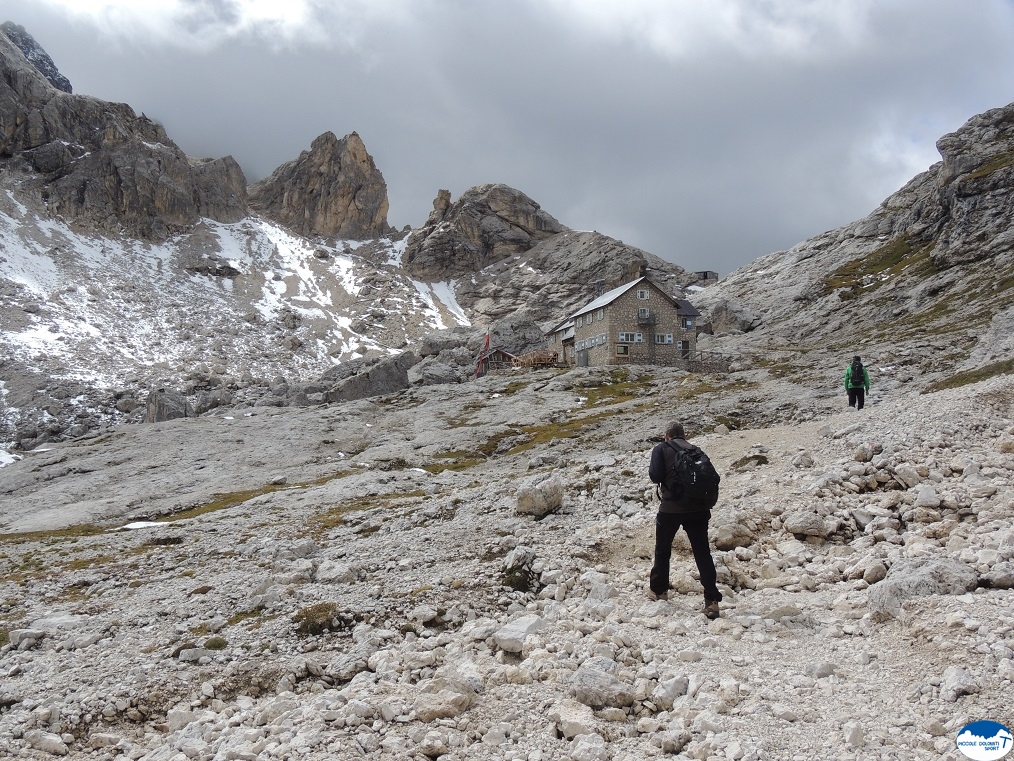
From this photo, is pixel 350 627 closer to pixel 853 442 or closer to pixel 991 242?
pixel 853 442

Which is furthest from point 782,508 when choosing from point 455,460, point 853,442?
point 455,460

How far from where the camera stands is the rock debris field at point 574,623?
8.18 metres

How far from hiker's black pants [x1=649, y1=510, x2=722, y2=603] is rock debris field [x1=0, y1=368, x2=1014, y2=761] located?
0.45 m

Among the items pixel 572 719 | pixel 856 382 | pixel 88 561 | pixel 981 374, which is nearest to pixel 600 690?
pixel 572 719

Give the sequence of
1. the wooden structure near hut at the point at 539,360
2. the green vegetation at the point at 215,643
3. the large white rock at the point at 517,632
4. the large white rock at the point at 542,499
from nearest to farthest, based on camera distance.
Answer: the large white rock at the point at 517,632
the green vegetation at the point at 215,643
the large white rock at the point at 542,499
the wooden structure near hut at the point at 539,360

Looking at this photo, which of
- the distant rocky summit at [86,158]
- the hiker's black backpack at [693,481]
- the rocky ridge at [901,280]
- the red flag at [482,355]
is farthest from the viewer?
the distant rocky summit at [86,158]

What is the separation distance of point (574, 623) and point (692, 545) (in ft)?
8.48

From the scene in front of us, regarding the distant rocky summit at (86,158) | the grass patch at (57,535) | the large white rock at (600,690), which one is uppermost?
the distant rocky summit at (86,158)

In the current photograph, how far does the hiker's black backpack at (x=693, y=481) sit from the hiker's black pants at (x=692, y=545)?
23 centimetres

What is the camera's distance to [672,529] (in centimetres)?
1206

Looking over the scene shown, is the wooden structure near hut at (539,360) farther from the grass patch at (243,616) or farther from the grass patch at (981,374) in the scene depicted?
the grass patch at (243,616)

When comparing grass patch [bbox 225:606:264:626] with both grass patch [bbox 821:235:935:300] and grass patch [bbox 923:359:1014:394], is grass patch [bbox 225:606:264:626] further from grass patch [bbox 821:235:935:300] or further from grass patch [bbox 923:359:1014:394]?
grass patch [bbox 821:235:935:300]

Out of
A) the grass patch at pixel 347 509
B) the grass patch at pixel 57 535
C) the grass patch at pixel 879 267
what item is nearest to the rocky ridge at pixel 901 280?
the grass patch at pixel 879 267

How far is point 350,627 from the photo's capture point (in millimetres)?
13688
